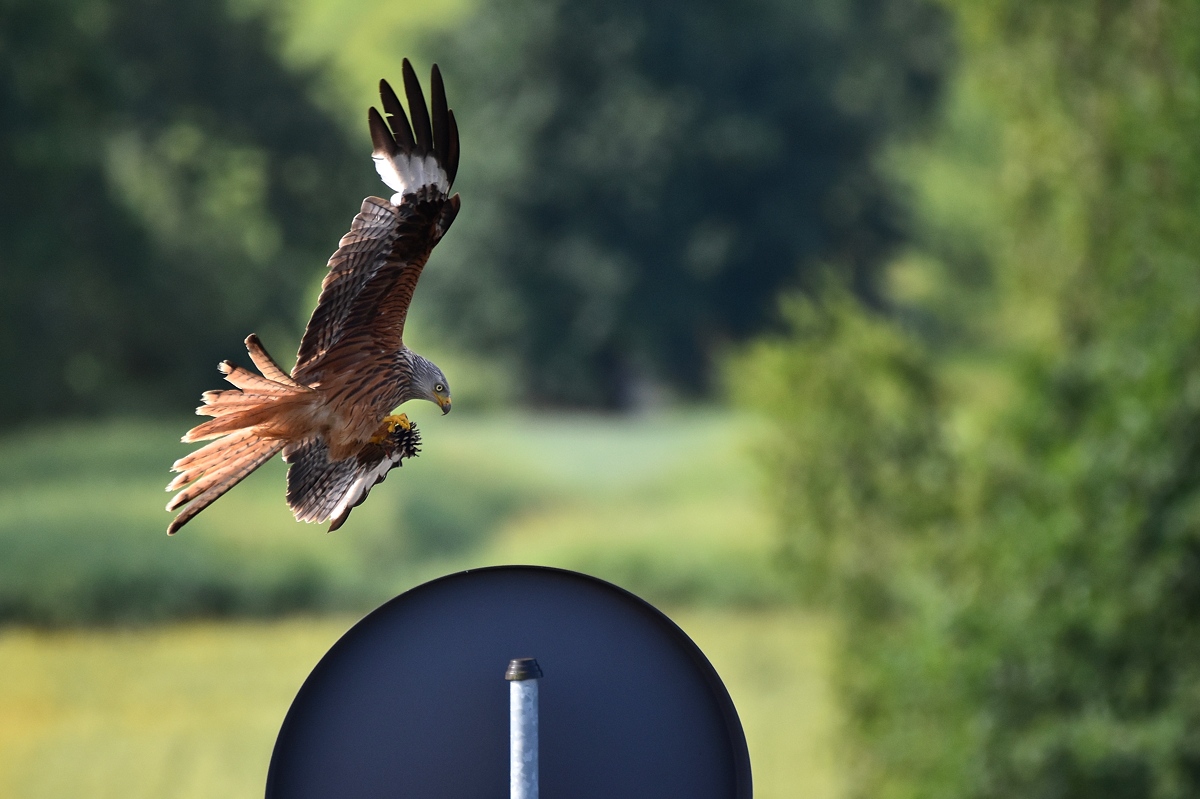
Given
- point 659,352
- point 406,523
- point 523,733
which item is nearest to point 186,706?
point 406,523

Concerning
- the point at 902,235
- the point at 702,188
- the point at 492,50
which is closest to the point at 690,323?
the point at 702,188

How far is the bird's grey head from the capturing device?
1593mm

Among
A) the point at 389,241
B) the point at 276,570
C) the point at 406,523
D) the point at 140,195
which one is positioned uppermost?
the point at 140,195

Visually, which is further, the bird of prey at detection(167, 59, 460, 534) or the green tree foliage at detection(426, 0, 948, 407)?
the green tree foliage at detection(426, 0, 948, 407)

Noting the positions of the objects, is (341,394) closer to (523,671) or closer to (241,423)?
(241,423)

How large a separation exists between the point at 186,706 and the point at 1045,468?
31.7ft

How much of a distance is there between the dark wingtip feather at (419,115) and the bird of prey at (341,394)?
5 centimetres

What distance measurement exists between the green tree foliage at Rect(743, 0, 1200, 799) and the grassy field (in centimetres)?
381

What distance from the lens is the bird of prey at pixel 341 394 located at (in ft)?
5.04

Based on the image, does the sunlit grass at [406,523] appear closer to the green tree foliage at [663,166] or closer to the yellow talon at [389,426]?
the green tree foliage at [663,166]

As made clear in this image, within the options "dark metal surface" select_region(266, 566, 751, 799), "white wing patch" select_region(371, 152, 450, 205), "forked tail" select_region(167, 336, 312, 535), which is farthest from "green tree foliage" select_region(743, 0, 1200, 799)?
"forked tail" select_region(167, 336, 312, 535)

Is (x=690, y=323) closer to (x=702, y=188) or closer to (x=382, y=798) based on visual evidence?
(x=702, y=188)

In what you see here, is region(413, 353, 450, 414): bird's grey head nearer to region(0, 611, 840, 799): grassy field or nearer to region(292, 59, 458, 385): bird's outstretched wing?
region(292, 59, 458, 385): bird's outstretched wing

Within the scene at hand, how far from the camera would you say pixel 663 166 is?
1706 centimetres
